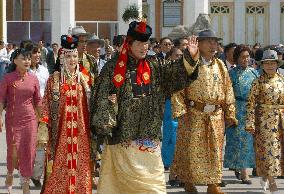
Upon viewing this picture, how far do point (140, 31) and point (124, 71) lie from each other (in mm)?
389

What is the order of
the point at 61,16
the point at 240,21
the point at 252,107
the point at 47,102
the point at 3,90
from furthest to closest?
the point at 240,21
the point at 61,16
the point at 252,107
the point at 3,90
the point at 47,102

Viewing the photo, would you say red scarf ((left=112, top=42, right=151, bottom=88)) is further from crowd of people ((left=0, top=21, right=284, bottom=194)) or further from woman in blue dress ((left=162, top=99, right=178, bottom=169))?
woman in blue dress ((left=162, top=99, right=178, bottom=169))

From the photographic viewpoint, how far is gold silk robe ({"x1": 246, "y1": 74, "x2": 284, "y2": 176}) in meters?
10.4

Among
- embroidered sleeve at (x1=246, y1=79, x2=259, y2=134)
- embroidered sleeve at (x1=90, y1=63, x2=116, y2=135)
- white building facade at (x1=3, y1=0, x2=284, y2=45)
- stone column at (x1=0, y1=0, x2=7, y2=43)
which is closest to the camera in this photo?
embroidered sleeve at (x1=90, y1=63, x2=116, y2=135)

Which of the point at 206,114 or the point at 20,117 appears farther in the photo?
the point at 20,117

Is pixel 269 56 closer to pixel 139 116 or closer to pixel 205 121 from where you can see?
pixel 205 121

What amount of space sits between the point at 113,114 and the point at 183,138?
7.32 ft

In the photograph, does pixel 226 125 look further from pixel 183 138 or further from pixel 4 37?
pixel 4 37

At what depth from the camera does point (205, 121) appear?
33.1 ft

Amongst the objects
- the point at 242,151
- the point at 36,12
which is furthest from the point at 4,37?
the point at 242,151

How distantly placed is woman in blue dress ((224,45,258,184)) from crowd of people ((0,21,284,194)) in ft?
0.04

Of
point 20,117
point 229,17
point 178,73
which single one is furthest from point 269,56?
point 229,17

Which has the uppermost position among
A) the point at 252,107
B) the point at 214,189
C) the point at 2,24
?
the point at 2,24

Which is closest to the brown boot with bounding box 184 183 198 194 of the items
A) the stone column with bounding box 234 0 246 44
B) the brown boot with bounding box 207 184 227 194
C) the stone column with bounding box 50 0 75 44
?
the brown boot with bounding box 207 184 227 194
